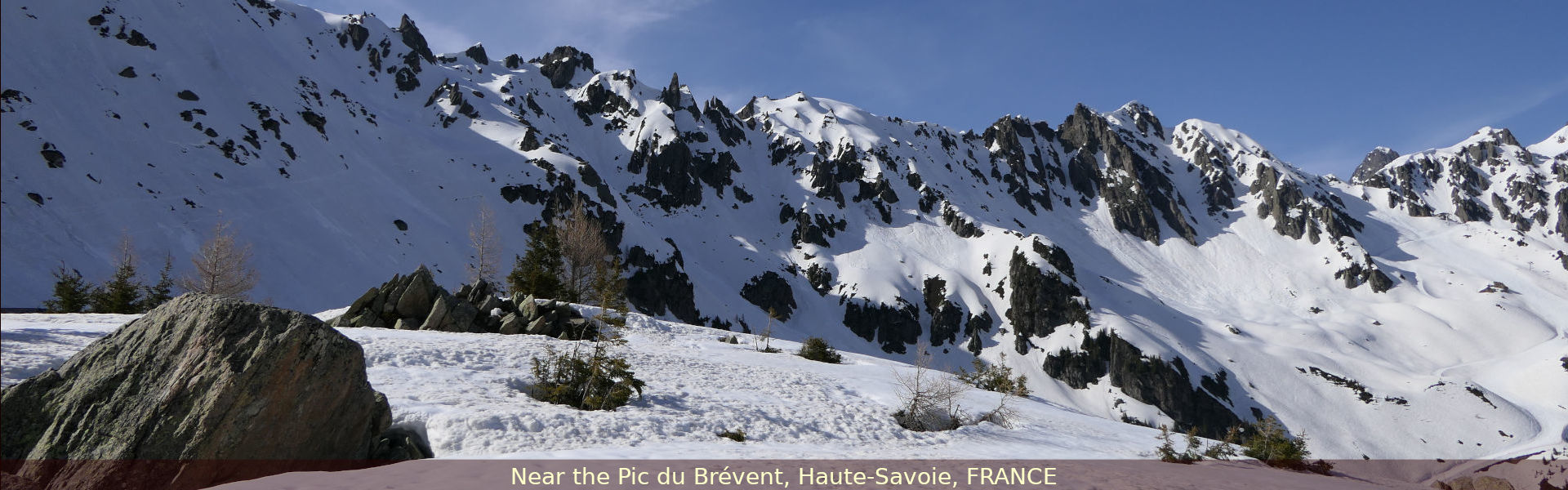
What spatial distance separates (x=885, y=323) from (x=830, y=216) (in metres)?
28.1

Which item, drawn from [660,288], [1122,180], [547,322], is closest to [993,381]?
[547,322]

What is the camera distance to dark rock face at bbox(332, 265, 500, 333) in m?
23.5

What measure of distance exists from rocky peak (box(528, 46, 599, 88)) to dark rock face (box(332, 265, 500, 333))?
374 ft

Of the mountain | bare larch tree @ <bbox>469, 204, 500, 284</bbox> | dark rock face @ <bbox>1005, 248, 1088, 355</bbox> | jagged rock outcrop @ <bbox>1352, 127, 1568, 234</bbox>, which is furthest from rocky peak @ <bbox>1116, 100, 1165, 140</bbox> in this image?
bare larch tree @ <bbox>469, 204, 500, 284</bbox>

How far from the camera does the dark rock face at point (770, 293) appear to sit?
9044 cm

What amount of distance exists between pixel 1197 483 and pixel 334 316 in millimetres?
30282

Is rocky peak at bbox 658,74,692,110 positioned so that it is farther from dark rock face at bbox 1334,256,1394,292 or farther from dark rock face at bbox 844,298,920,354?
dark rock face at bbox 1334,256,1394,292

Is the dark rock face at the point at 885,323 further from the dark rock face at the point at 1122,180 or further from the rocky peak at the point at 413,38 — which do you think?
the rocky peak at the point at 413,38

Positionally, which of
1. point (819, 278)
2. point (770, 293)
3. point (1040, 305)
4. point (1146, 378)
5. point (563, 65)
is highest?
point (563, 65)

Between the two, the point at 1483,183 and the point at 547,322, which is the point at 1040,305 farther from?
the point at 1483,183

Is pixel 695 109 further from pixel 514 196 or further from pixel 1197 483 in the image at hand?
pixel 1197 483

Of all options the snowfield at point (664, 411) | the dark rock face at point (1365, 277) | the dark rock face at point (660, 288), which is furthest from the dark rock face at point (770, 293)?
the dark rock face at point (1365, 277)

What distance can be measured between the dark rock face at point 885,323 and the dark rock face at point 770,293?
31.9ft

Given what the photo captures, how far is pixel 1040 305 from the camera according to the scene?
9444 cm
